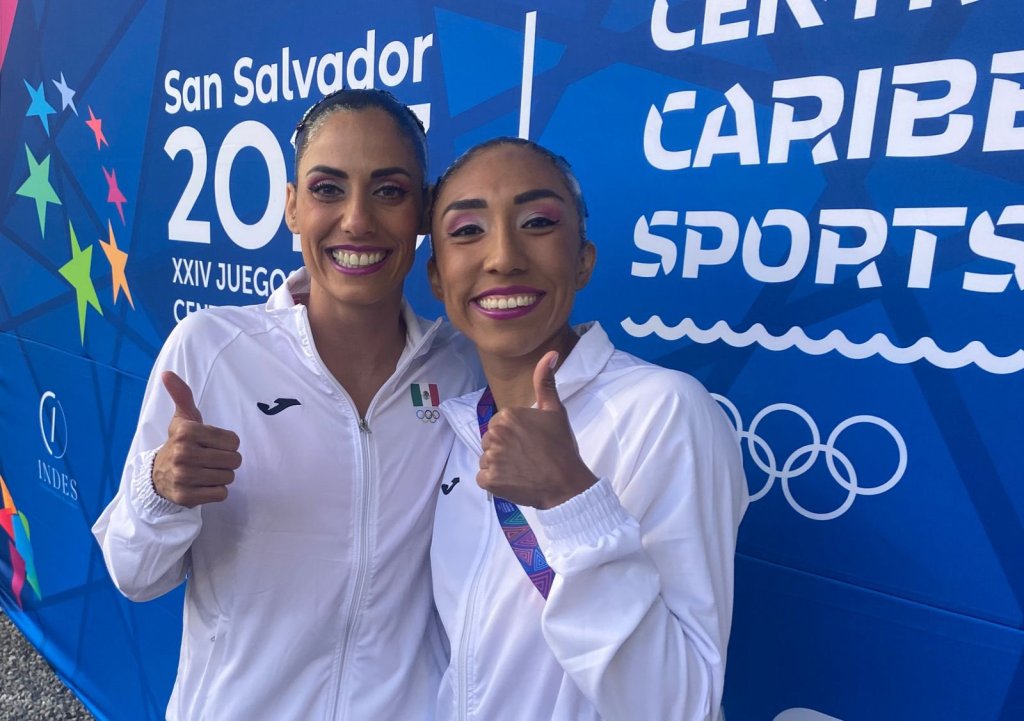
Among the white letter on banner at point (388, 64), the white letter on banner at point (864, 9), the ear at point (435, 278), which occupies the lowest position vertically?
the ear at point (435, 278)

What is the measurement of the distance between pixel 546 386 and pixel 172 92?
7.49 ft

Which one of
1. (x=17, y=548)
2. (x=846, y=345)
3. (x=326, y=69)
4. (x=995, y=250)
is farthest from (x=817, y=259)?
(x=17, y=548)

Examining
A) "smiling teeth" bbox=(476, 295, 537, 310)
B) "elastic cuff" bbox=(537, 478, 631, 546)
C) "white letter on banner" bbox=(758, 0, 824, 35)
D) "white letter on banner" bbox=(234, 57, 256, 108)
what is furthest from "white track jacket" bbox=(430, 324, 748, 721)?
"white letter on banner" bbox=(234, 57, 256, 108)

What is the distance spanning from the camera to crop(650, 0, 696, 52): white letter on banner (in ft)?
4.50

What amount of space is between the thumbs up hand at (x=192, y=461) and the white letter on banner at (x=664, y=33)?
3.60 ft

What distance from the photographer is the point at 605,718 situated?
87 cm

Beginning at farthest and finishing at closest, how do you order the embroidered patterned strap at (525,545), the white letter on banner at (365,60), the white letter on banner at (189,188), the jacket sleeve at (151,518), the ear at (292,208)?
1. the white letter on banner at (189,188)
2. the white letter on banner at (365,60)
3. the ear at (292,208)
4. the jacket sleeve at (151,518)
5. the embroidered patterned strap at (525,545)

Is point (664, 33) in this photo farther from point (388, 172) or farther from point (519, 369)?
point (519, 369)

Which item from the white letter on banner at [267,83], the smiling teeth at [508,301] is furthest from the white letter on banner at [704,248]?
the white letter on banner at [267,83]

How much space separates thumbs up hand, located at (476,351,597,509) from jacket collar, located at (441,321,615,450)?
0.56ft

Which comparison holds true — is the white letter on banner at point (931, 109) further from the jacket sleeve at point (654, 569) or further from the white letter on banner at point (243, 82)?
the white letter on banner at point (243, 82)

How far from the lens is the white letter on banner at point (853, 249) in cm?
118

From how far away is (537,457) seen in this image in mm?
854

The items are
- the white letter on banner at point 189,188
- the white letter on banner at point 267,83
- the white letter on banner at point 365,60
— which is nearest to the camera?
the white letter on banner at point 365,60
